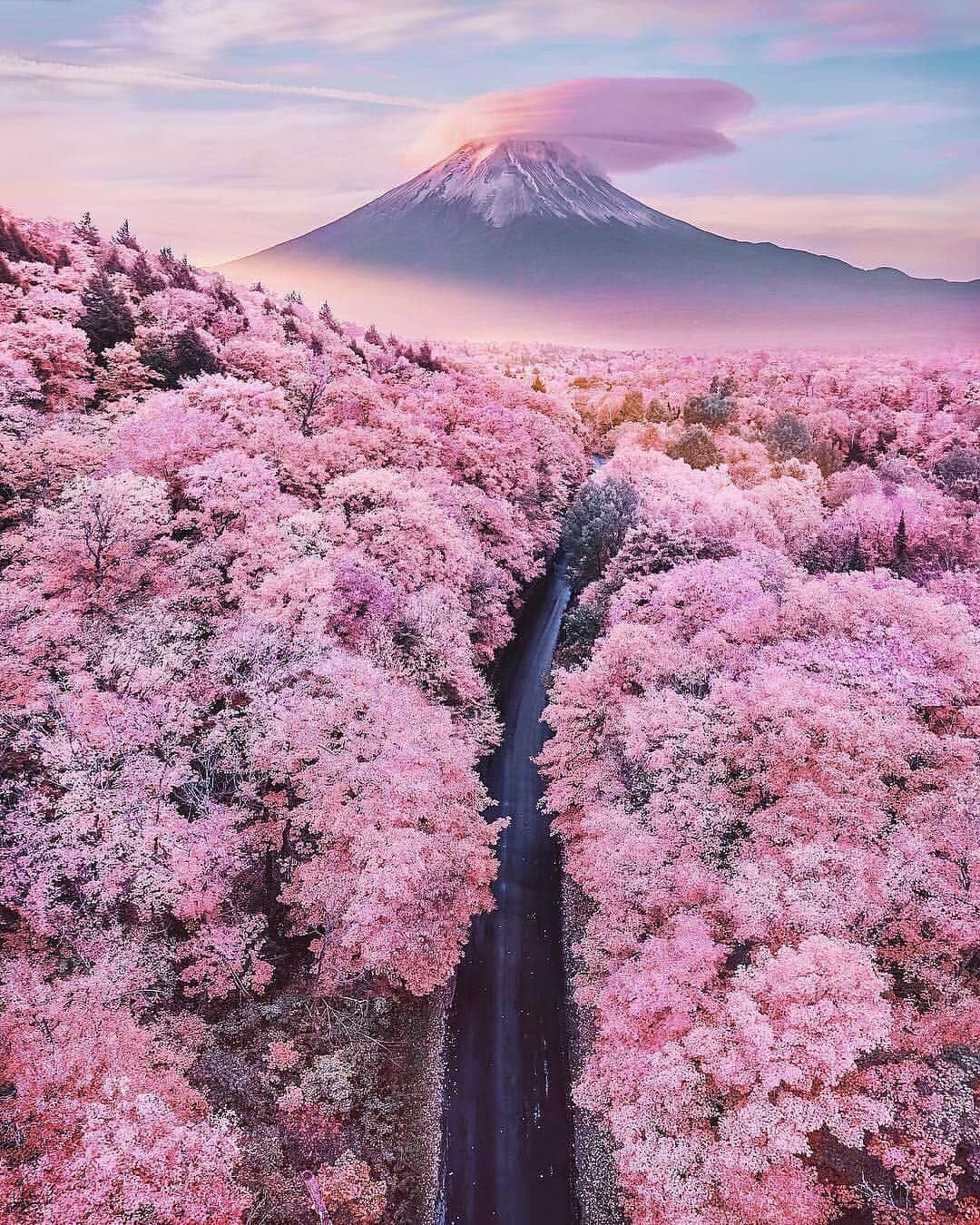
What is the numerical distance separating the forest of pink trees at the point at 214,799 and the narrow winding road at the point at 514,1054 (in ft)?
8.65

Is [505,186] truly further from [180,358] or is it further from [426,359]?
[180,358]

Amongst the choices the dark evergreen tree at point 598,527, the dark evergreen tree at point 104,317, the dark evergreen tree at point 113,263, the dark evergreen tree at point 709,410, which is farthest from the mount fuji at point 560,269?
the dark evergreen tree at point 598,527

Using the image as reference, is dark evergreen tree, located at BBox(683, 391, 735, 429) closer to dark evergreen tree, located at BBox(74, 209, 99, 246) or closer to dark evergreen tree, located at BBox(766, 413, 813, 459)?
dark evergreen tree, located at BBox(766, 413, 813, 459)

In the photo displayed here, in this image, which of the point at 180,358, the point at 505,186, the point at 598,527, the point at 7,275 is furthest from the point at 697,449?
the point at 505,186

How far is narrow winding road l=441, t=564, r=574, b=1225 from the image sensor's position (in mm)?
18719

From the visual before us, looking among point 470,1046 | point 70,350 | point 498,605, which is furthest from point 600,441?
point 470,1046

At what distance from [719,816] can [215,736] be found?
A: 1687 centimetres

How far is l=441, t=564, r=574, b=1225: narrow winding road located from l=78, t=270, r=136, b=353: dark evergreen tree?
3883cm

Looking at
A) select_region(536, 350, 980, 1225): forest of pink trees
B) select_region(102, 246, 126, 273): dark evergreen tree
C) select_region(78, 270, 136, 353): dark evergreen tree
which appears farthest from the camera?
select_region(102, 246, 126, 273): dark evergreen tree

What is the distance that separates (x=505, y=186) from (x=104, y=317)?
444 feet

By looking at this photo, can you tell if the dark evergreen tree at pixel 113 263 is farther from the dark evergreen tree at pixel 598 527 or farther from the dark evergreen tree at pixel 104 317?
the dark evergreen tree at pixel 598 527

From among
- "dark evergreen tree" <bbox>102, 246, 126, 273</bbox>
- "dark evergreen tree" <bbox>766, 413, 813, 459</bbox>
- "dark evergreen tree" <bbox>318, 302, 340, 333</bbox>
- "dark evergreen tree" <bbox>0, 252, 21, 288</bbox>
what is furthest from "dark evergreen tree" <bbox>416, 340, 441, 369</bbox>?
"dark evergreen tree" <bbox>766, 413, 813, 459</bbox>

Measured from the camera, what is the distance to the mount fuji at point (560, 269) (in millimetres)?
136750

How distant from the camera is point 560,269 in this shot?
14875 centimetres
